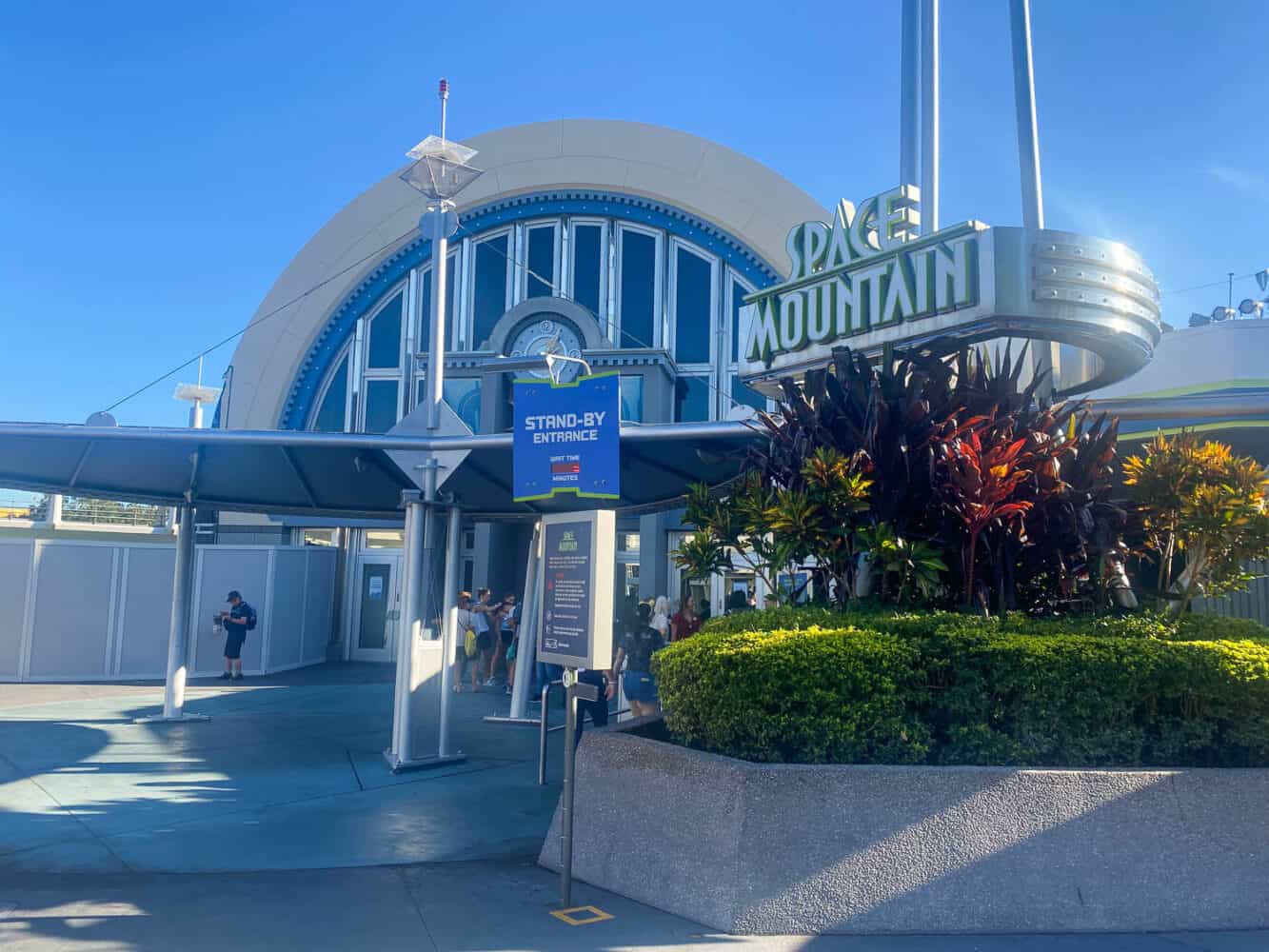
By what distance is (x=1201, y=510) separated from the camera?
22.9 feet

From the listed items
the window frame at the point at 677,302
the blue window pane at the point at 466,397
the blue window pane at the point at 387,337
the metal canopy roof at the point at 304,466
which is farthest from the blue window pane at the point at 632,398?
the metal canopy roof at the point at 304,466

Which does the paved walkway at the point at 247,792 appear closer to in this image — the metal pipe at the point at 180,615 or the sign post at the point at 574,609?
the metal pipe at the point at 180,615

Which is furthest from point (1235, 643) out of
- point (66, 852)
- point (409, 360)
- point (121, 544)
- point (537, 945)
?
point (409, 360)

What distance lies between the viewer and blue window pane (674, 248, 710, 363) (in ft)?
80.6

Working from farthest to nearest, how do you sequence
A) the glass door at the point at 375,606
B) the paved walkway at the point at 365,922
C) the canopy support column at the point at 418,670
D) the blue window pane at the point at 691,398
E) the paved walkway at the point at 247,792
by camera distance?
the blue window pane at the point at 691,398 < the glass door at the point at 375,606 < the canopy support column at the point at 418,670 < the paved walkway at the point at 247,792 < the paved walkway at the point at 365,922

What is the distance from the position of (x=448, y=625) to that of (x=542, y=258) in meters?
16.2

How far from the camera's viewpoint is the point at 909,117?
33.3 ft

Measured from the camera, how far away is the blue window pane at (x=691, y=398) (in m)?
24.1

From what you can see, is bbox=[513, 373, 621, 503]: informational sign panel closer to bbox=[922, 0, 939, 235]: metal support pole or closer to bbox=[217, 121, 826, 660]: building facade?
bbox=[922, 0, 939, 235]: metal support pole

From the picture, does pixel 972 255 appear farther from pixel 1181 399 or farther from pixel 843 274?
pixel 1181 399

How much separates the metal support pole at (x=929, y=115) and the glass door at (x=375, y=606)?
16.6m

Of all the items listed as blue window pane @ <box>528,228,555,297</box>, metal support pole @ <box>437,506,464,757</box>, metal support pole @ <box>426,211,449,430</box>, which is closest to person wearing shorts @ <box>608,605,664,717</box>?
metal support pole @ <box>437,506,464,757</box>

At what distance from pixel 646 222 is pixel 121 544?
14.2 metres

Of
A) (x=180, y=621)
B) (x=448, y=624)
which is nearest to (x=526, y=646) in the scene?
(x=448, y=624)
